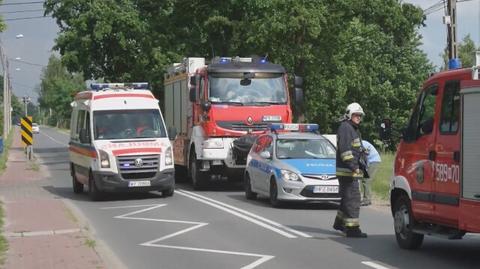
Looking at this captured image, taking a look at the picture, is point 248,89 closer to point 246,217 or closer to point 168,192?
point 168,192

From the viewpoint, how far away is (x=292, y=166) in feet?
52.1

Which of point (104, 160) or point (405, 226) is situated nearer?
point (405, 226)

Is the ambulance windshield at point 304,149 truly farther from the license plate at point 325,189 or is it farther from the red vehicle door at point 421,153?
the red vehicle door at point 421,153

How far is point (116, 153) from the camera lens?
58.4ft

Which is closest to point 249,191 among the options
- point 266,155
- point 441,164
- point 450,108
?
point 266,155

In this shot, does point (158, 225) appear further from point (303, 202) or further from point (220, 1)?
point (220, 1)

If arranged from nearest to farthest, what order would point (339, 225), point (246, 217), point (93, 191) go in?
point (339, 225)
point (246, 217)
point (93, 191)

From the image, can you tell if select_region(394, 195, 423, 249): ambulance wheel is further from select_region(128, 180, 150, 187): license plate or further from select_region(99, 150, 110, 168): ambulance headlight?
select_region(99, 150, 110, 168): ambulance headlight

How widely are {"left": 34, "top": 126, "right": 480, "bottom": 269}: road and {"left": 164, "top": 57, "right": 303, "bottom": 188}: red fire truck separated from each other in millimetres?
2343

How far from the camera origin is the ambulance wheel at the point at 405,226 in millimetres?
10258

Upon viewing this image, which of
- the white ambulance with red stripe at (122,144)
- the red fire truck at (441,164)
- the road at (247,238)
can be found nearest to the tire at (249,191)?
the road at (247,238)

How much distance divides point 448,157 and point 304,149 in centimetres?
789

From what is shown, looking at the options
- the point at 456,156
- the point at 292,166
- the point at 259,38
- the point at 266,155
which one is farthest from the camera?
the point at 259,38

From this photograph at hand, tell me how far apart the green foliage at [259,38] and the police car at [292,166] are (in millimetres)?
14680
